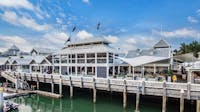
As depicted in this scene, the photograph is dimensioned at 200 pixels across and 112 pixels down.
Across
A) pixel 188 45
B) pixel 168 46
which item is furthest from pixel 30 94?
pixel 188 45

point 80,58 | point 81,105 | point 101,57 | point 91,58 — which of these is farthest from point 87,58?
point 81,105

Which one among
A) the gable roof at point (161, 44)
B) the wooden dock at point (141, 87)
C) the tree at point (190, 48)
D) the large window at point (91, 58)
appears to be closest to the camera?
the wooden dock at point (141, 87)

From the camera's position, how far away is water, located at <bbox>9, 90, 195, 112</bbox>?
2333 centimetres

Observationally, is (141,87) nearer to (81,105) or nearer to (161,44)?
(81,105)

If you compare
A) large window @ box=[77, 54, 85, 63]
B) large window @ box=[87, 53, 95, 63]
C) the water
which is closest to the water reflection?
the water

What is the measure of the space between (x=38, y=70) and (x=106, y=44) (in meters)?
16.6

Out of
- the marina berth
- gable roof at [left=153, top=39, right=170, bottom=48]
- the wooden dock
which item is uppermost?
gable roof at [left=153, top=39, right=170, bottom=48]

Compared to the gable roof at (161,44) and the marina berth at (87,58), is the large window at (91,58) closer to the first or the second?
the marina berth at (87,58)

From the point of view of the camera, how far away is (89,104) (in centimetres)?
2603

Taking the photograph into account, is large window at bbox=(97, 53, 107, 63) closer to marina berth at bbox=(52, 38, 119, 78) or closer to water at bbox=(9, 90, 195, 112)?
marina berth at bbox=(52, 38, 119, 78)

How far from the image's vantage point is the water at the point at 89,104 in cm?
2333

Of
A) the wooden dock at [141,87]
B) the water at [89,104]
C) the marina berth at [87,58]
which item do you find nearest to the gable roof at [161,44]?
the marina berth at [87,58]

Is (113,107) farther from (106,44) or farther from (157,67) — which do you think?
(106,44)

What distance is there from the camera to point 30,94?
31406 mm
